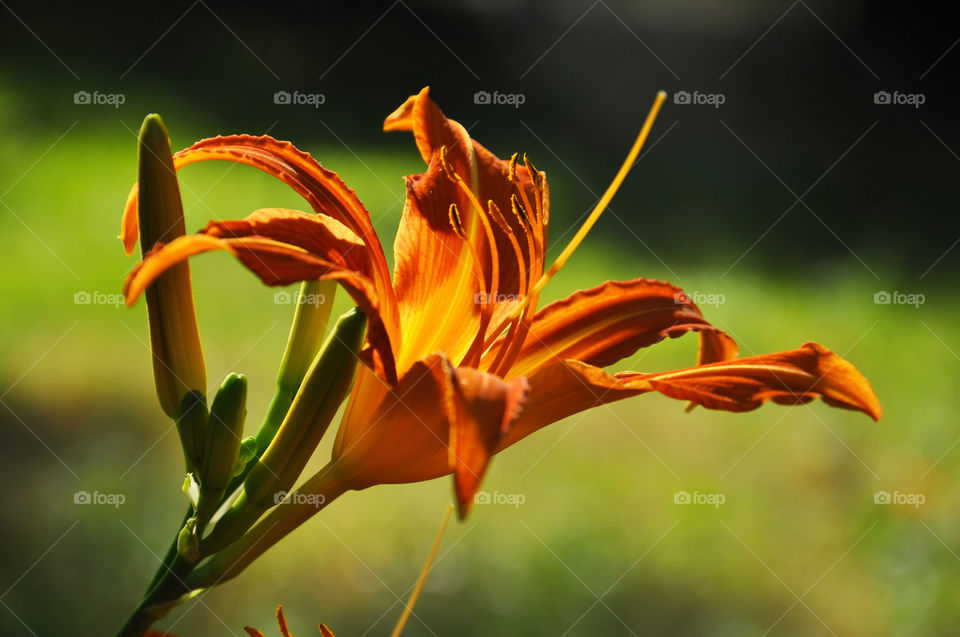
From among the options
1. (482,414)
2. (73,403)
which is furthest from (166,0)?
(482,414)

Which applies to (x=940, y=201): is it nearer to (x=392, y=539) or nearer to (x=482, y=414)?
(x=392, y=539)
